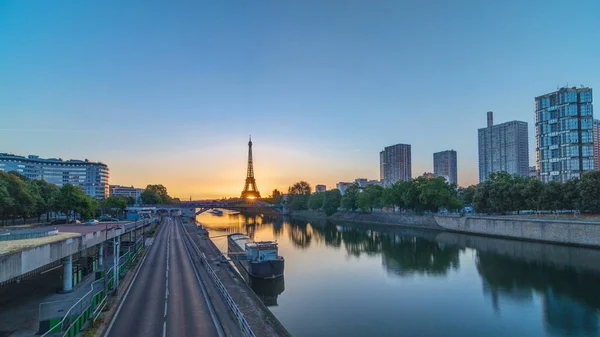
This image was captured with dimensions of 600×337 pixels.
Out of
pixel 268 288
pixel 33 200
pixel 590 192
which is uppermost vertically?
pixel 590 192

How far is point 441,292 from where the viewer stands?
40031 millimetres

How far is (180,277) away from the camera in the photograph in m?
37.7

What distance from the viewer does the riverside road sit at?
22625mm

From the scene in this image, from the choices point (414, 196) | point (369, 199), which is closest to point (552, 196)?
point (414, 196)

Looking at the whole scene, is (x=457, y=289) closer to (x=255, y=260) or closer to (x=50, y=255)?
(x=255, y=260)

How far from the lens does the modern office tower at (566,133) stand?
4660 inches

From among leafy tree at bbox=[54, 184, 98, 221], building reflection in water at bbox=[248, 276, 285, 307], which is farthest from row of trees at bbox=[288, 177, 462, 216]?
leafy tree at bbox=[54, 184, 98, 221]

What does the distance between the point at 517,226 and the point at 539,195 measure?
11598mm

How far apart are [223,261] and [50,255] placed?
76.1 feet

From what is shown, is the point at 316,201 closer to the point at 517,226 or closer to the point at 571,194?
the point at 517,226

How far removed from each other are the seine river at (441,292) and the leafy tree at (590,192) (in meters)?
12.4

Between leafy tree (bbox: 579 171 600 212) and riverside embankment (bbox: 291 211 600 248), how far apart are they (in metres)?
7.05

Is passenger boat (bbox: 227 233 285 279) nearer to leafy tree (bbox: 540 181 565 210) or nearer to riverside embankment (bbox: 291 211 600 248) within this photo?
riverside embankment (bbox: 291 211 600 248)

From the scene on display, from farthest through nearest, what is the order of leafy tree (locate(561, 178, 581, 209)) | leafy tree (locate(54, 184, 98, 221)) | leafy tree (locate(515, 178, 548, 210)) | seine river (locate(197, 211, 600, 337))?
leafy tree (locate(54, 184, 98, 221)) < leafy tree (locate(515, 178, 548, 210)) < leafy tree (locate(561, 178, 581, 209)) < seine river (locate(197, 211, 600, 337))
